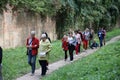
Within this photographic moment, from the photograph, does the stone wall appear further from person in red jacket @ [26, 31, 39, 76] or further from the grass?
person in red jacket @ [26, 31, 39, 76]

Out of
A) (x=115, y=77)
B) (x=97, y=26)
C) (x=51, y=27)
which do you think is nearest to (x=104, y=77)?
(x=115, y=77)

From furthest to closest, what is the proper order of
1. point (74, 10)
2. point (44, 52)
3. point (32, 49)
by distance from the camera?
point (74, 10), point (32, 49), point (44, 52)

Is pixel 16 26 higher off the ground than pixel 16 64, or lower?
higher

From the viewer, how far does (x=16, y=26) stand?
23297mm

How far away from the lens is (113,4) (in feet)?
151

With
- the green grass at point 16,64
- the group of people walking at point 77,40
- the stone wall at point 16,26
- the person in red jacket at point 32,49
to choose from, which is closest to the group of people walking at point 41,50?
the person in red jacket at point 32,49

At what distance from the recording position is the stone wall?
2203cm

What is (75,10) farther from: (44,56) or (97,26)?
(44,56)

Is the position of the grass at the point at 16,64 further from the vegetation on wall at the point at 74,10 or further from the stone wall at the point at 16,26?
the vegetation on wall at the point at 74,10

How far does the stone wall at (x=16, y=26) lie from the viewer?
22031 mm

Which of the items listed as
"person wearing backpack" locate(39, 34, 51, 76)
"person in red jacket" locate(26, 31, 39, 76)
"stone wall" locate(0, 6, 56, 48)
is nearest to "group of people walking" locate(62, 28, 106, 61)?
"stone wall" locate(0, 6, 56, 48)

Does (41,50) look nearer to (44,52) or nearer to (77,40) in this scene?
(44,52)

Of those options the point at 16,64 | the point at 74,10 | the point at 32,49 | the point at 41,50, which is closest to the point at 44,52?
the point at 41,50

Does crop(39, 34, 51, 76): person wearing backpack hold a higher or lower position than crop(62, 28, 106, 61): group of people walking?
higher
